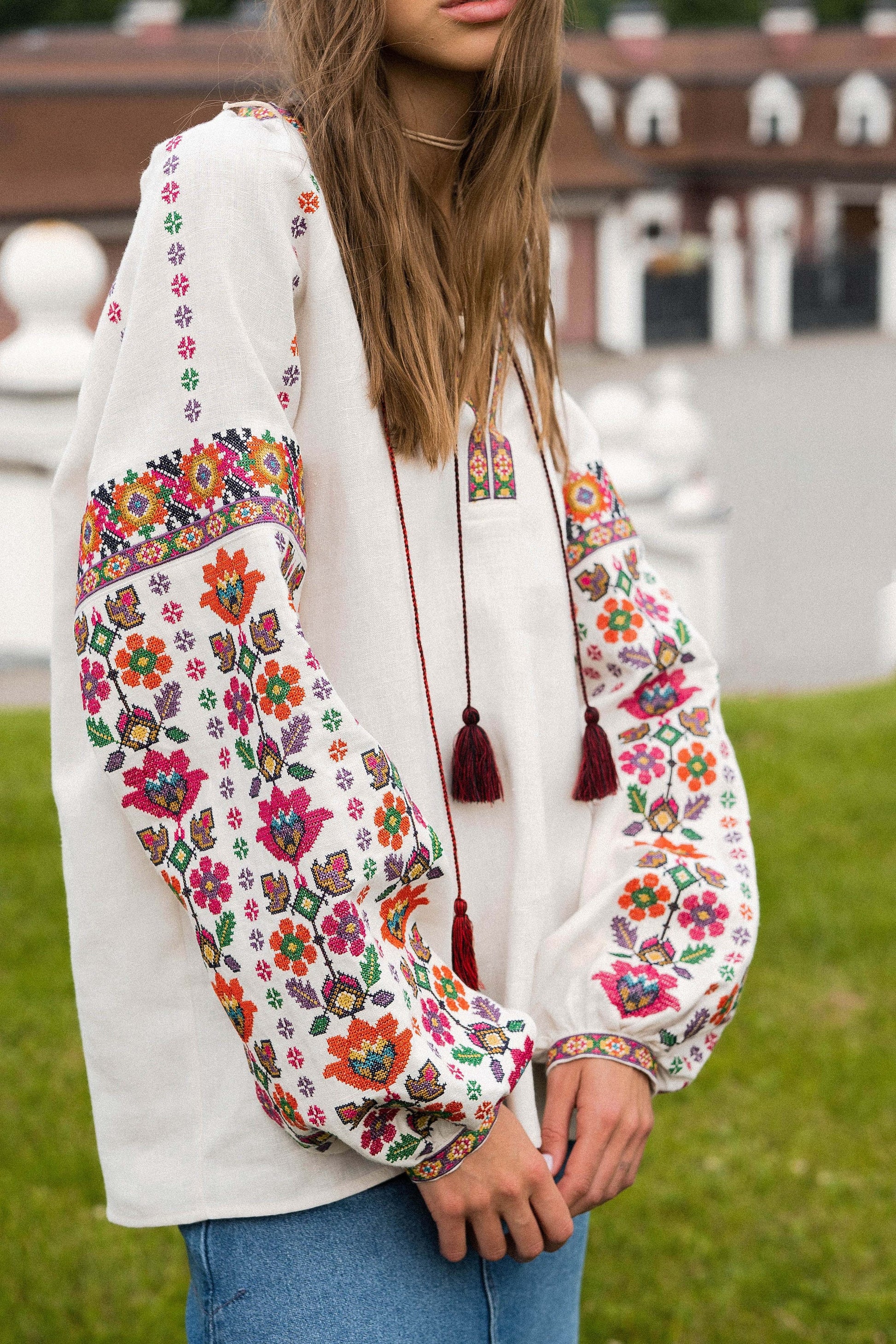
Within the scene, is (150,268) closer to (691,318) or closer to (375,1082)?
(375,1082)

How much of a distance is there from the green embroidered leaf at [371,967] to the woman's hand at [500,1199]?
197 millimetres

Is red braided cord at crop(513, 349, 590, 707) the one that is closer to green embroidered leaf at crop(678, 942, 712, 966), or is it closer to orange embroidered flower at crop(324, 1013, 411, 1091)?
green embroidered leaf at crop(678, 942, 712, 966)

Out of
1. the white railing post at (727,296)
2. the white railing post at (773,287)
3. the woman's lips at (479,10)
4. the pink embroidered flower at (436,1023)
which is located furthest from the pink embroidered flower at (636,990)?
the white railing post at (773,287)

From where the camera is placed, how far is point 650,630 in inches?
63.8

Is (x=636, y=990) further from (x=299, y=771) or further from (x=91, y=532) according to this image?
(x=91, y=532)

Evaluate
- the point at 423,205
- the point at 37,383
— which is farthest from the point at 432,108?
the point at 37,383

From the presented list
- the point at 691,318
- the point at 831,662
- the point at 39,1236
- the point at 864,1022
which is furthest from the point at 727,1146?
the point at 691,318

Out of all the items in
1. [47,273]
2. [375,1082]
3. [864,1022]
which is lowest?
[864,1022]

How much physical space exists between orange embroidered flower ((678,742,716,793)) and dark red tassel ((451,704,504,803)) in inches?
10.9

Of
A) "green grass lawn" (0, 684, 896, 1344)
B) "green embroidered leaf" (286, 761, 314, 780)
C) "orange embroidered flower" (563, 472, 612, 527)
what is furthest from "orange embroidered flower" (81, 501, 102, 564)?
"green grass lawn" (0, 684, 896, 1344)

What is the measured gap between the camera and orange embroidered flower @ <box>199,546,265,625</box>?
3.97ft

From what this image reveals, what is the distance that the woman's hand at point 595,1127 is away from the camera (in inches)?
55.5

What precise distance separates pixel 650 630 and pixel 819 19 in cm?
5021

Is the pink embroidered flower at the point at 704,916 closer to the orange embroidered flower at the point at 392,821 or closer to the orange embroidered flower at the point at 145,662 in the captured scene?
the orange embroidered flower at the point at 392,821
